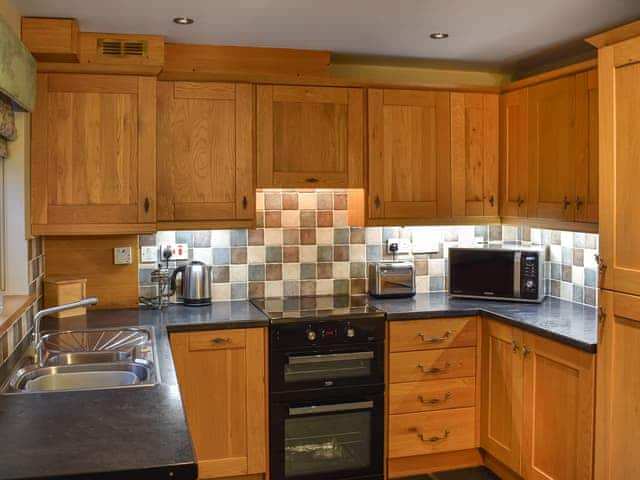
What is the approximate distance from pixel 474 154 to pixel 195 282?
1.76 m

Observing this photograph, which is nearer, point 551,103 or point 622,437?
point 622,437

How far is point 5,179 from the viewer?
3219 millimetres

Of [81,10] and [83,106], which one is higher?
[81,10]

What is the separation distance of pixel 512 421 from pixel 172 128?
2.26 m

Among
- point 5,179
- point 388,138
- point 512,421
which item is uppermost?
point 388,138

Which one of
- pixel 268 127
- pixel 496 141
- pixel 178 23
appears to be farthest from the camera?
pixel 496 141

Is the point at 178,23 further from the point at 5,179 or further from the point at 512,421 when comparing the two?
the point at 512,421

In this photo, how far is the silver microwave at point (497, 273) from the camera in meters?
3.83

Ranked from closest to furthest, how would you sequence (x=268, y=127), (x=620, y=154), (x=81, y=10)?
(x=620, y=154) → (x=81, y=10) → (x=268, y=127)

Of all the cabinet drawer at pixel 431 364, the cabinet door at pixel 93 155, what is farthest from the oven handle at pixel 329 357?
the cabinet door at pixel 93 155

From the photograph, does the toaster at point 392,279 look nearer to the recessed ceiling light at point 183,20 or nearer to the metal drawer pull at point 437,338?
the metal drawer pull at point 437,338

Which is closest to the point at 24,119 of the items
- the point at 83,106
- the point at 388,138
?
the point at 83,106

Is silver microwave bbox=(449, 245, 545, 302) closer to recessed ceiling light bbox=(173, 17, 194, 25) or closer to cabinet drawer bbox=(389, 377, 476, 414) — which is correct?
cabinet drawer bbox=(389, 377, 476, 414)

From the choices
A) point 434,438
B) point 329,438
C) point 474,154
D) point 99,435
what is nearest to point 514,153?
point 474,154
